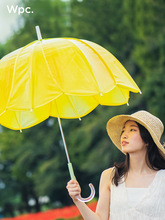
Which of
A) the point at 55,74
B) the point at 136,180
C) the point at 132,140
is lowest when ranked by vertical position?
the point at 136,180

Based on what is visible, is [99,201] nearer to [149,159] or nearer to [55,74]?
[149,159]

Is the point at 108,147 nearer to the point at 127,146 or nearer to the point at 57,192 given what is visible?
the point at 57,192

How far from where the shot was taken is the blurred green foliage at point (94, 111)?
1945 centimetres

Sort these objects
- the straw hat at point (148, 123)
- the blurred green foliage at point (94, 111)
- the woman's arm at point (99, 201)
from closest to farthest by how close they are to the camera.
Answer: the woman's arm at point (99, 201)
the straw hat at point (148, 123)
the blurred green foliage at point (94, 111)

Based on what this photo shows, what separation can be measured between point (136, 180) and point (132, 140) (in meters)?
0.28

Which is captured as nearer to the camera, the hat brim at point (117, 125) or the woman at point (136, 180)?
the woman at point (136, 180)

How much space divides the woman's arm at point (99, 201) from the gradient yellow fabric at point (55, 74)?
22.5 inches

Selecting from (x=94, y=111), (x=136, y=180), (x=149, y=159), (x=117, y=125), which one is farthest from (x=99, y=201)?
(x=94, y=111)

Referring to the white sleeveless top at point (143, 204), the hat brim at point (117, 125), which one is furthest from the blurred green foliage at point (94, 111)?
the white sleeveless top at point (143, 204)

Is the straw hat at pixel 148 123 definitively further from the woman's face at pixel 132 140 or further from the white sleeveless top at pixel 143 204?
the white sleeveless top at pixel 143 204

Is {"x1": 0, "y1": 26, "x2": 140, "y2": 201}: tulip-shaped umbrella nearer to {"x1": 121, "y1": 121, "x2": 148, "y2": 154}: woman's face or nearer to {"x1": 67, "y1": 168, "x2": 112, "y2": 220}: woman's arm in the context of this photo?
{"x1": 67, "y1": 168, "x2": 112, "y2": 220}: woman's arm

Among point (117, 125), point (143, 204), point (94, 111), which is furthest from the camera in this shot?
point (94, 111)

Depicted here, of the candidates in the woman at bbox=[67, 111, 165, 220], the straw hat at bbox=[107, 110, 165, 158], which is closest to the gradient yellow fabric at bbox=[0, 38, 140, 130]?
the straw hat at bbox=[107, 110, 165, 158]

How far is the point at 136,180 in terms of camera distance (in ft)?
11.7
